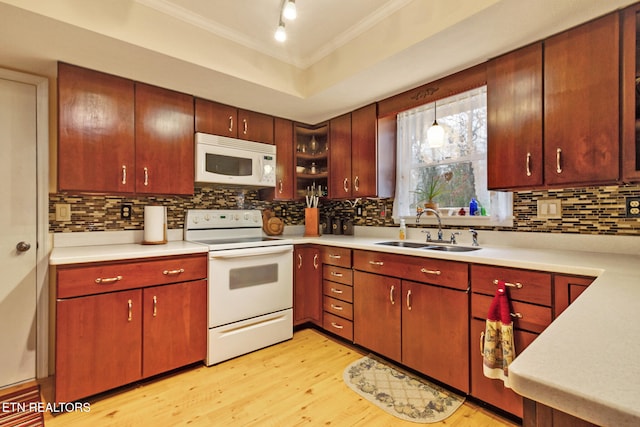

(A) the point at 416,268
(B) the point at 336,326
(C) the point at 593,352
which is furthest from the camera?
(B) the point at 336,326

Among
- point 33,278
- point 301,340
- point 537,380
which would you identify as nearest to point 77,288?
point 33,278

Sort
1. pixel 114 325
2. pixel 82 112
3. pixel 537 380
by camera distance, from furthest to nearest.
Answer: pixel 82 112 < pixel 114 325 < pixel 537 380

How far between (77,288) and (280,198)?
179cm

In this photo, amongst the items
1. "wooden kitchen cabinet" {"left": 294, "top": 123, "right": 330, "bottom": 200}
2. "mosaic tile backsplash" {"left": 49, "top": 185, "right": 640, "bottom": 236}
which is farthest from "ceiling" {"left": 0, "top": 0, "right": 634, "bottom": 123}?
"mosaic tile backsplash" {"left": 49, "top": 185, "right": 640, "bottom": 236}

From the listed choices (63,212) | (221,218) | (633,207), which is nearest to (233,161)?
(221,218)

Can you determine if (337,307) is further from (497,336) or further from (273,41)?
(273,41)

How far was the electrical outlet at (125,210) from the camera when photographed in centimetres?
245

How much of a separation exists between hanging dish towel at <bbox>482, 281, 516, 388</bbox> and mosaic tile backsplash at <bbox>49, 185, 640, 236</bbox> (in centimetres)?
74

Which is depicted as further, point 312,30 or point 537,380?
point 312,30

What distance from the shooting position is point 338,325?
267cm

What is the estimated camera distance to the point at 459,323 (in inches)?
72.1

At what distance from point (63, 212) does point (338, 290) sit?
218cm

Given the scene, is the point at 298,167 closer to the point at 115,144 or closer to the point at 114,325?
the point at 115,144

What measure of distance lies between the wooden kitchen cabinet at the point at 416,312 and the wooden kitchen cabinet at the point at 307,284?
47 centimetres
